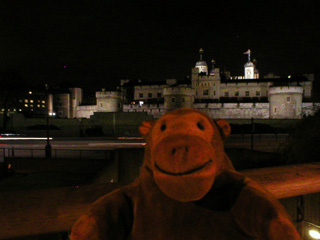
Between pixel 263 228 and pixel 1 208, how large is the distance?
144cm

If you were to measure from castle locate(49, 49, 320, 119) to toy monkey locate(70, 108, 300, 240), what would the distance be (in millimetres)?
51195

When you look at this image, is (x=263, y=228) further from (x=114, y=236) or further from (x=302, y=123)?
(x=302, y=123)

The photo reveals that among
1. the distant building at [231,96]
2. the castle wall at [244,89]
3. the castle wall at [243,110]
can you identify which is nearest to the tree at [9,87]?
the distant building at [231,96]

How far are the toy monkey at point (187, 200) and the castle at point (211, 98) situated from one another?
51.2m

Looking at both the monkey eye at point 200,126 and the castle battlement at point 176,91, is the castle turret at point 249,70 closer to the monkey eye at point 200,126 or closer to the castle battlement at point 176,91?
the castle battlement at point 176,91

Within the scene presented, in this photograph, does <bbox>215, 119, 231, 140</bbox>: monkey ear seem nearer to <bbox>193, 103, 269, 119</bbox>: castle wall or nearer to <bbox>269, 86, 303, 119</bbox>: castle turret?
<bbox>193, 103, 269, 119</bbox>: castle wall

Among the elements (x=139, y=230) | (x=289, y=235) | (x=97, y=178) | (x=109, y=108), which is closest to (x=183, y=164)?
(x=139, y=230)

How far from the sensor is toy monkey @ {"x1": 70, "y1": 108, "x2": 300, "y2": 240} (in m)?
1.22

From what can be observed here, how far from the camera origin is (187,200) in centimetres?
123

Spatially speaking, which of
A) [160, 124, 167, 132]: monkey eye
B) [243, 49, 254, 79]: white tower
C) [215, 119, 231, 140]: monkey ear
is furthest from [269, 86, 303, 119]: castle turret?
[160, 124, 167, 132]: monkey eye

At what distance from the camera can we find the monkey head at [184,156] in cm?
121

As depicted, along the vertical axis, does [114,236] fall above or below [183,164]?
below

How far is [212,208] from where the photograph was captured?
4.31 feet

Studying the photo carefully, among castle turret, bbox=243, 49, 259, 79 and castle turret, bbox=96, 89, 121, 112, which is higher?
castle turret, bbox=243, 49, 259, 79
